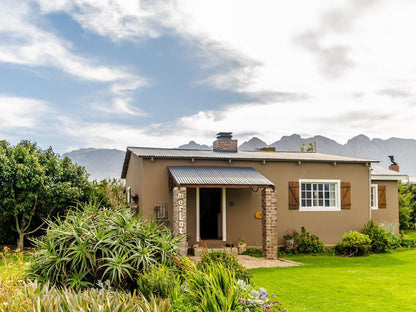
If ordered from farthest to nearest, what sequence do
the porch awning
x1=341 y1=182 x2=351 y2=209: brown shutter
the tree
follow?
1. x1=341 y1=182 x2=351 y2=209: brown shutter
2. the tree
3. the porch awning

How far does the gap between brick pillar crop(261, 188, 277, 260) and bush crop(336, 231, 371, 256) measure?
3399mm

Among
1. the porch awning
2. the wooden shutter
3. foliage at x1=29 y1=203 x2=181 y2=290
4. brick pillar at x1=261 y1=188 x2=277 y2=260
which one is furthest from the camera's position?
the wooden shutter

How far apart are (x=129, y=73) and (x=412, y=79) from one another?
1270cm

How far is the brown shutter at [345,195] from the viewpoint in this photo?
17000 millimetres

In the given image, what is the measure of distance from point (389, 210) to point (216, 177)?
1123 centimetres

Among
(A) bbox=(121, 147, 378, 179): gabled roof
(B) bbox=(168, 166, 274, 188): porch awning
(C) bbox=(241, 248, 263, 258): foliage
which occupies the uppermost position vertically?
(A) bbox=(121, 147, 378, 179): gabled roof

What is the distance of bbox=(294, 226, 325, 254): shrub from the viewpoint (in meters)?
15.7

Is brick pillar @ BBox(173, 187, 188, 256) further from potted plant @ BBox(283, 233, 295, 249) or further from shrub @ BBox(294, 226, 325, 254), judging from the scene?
shrub @ BBox(294, 226, 325, 254)

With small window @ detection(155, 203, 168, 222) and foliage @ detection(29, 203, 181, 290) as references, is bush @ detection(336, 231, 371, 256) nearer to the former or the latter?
small window @ detection(155, 203, 168, 222)

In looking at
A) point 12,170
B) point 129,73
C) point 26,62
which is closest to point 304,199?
point 129,73

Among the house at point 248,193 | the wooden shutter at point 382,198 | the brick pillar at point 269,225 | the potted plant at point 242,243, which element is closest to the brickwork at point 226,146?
the house at point 248,193

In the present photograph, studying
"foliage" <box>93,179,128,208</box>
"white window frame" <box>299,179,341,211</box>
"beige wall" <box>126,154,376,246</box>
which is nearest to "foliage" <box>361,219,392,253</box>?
"beige wall" <box>126,154,376,246</box>

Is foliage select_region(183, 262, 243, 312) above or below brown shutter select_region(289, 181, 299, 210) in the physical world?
A: below

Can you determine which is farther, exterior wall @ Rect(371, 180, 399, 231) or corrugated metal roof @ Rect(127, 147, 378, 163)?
exterior wall @ Rect(371, 180, 399, 231)
